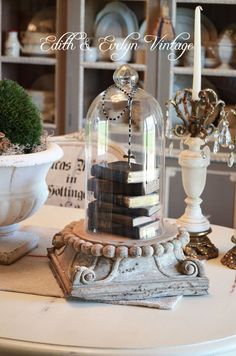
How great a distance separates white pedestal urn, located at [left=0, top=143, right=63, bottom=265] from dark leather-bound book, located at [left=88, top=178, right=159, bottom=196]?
0.13 metres

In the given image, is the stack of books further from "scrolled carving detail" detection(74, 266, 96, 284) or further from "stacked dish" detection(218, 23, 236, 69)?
"stacked dish" detection(218, 23, 236, 69)

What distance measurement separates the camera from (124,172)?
1.17 meters

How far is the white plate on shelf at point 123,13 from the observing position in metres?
3.02

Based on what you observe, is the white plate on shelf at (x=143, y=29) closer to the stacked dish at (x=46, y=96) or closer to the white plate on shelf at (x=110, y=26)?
the white plate on shelf at (x=110, y=26)

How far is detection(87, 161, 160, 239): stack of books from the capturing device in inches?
45.6

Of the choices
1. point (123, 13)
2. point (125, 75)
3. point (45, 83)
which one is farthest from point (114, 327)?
point (45, 83)

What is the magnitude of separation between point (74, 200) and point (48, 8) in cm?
146

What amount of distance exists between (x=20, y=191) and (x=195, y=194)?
38 cm

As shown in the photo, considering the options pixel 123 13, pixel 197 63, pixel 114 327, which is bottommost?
pixel 114 327

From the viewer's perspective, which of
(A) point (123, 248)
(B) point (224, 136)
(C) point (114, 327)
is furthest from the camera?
(B) point (224, 136)

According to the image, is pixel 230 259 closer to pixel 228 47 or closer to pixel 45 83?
pixel 228 47

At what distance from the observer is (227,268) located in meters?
1.30

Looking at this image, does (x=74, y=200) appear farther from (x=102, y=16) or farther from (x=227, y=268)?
(x=102, y=16)

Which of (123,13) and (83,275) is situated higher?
(123,13)
